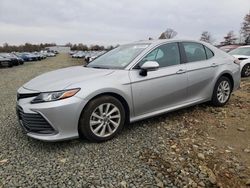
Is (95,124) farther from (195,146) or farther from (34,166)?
(195,146)

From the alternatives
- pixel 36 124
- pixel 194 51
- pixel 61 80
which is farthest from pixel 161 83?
pixel 36 124

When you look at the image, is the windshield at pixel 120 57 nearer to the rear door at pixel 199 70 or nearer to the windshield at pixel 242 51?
the rear door at pixel 199 70

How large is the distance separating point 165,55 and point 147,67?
27.3 inches

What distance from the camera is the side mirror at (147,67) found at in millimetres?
4031

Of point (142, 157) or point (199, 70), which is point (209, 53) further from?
point (142, 157)

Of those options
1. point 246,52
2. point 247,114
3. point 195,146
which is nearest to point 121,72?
point 195,146

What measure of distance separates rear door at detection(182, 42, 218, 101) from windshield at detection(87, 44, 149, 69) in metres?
0.93

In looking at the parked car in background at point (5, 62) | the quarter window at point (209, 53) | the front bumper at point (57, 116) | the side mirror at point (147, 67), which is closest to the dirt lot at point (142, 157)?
the front bumper at point (57, 116)

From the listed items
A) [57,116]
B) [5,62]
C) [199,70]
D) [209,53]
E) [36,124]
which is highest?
[209,53]

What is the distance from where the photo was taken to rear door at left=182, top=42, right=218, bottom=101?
4.76m

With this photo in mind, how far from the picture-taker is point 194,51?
5.04m

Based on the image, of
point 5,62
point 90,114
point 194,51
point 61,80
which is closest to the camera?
point 90,114

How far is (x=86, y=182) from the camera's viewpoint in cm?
283

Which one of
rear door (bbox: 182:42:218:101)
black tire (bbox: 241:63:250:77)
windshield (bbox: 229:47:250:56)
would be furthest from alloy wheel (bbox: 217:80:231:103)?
windshield (bbox: 229:47:250:56)
